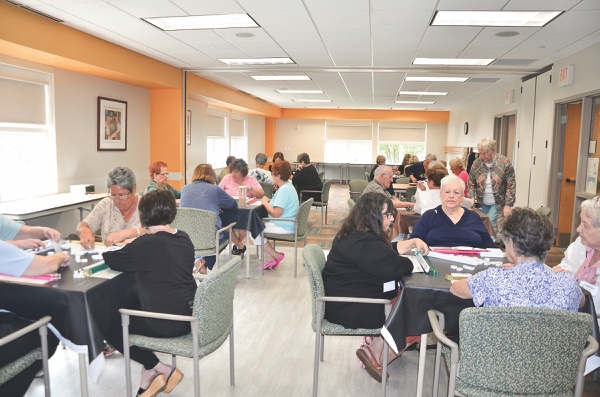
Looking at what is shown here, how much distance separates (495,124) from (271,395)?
28.7 ft

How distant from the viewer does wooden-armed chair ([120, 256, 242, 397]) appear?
2117mm

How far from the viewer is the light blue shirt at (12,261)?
2.04 metres

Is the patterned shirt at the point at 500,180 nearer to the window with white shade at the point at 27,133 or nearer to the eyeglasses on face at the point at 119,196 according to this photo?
the eyeglasses on face at the point at 119,196

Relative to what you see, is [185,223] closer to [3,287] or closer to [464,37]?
[3,287]

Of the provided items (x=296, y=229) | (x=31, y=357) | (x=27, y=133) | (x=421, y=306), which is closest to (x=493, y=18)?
(x=296, y=229)

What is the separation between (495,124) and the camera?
983 centimetres

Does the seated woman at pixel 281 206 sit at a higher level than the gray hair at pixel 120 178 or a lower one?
lower

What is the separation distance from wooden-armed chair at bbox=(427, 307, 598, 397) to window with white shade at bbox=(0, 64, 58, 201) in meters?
5.30

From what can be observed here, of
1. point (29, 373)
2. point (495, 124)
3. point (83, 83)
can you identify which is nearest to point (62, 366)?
point (29, 373)

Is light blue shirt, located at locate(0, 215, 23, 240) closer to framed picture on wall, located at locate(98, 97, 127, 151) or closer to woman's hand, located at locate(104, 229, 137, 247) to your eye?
woman's hand, located at locate(104, 229, 137, 247)

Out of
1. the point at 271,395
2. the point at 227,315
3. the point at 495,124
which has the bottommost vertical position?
the point at 271,395

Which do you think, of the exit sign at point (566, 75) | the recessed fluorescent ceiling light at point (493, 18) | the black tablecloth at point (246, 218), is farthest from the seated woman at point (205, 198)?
the exit sign at point (566, 75)

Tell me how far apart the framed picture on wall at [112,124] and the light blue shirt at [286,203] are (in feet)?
10.8

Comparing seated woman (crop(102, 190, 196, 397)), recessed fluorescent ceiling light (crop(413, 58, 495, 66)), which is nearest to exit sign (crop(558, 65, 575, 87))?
recessed fluorescent ceiling light (crop(413, 58, 495, 66))
